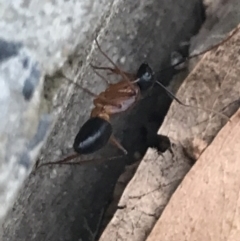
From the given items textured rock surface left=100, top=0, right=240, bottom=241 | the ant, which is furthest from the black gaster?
textured rock surface left=100, top=0, right=240, bottom=241

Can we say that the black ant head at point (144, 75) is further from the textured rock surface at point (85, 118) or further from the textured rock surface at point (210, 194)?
the textured rock surface at point (210, 194)

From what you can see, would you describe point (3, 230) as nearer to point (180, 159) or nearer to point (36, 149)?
point (36, 149)

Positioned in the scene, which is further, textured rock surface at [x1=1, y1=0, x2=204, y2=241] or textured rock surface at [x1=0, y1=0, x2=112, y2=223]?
textured rock surface at [x1=1, y1=0, x2=204, y2=241]

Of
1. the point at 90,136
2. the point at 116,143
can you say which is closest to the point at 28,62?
the point at 90,136

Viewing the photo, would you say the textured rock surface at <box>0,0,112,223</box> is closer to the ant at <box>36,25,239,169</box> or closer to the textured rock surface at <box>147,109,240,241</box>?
the ant at <box>36,25,239,169</box>

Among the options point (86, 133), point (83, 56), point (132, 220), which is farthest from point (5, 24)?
point (132, 220)
